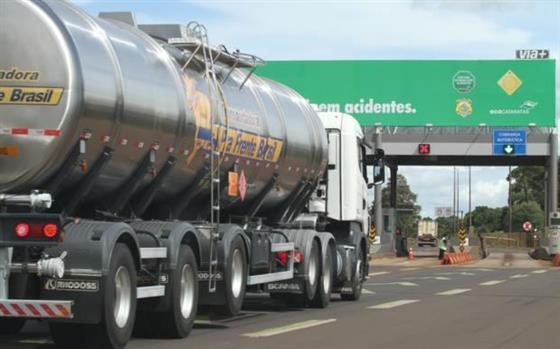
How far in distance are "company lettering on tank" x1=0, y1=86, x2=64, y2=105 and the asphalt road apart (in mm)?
3044

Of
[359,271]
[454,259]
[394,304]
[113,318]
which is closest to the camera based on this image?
[113,318]

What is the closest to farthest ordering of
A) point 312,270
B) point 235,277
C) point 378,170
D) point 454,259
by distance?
point 235,277
point 312,270
point 378,170
point 454,259

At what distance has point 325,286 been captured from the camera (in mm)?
19000

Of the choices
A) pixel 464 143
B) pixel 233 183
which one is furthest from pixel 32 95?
pixel 464 143

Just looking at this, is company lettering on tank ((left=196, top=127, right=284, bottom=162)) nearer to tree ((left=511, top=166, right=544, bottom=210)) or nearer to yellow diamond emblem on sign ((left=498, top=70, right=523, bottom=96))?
yellow diamond emblem on sign ((left=498, top=70, right=523, bottom=96))

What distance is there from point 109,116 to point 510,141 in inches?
1780

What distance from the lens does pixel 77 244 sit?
1038 cm

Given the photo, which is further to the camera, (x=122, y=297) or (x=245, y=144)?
(x=245, y=144)

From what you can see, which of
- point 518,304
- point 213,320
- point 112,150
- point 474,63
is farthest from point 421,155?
point 112,150

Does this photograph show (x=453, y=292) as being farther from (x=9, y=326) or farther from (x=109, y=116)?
(x=109, y=116)

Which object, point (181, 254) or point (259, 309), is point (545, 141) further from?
point (181, 254)

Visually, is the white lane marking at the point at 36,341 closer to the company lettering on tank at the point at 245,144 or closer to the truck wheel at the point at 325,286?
the company lettering on tank at the point at 245,144

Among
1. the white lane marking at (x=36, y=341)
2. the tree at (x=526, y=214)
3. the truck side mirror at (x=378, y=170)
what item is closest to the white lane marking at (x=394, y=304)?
the truck side mirror at (x=378, y=170)

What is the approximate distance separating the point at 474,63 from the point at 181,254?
4359 cm
